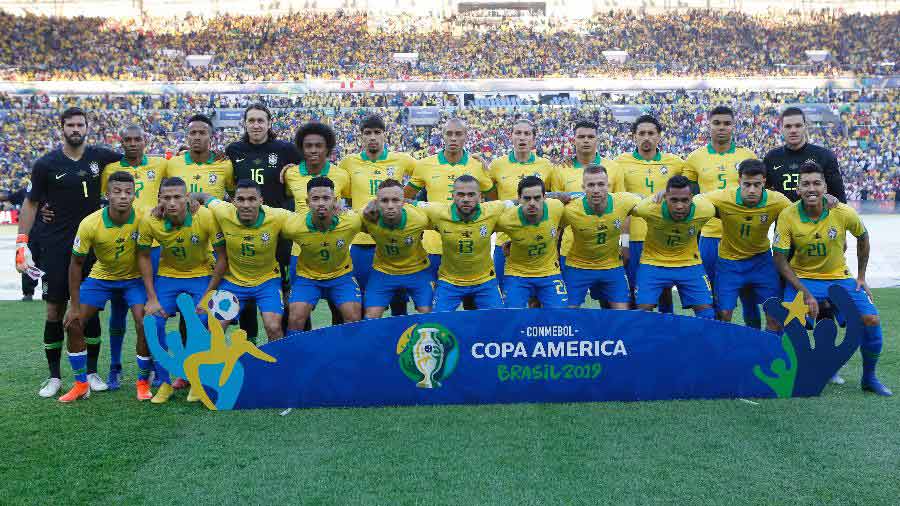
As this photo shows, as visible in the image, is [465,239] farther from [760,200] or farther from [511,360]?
[760,200]

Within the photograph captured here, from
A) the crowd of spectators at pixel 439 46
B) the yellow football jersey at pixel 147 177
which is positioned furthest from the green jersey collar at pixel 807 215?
the crowd of spectators at pixel 439 46

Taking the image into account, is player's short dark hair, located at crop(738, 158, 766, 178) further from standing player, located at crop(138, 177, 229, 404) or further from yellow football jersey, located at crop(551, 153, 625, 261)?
standing player, located at crop(138, 177, 229, 404)

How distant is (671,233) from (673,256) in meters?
0.23

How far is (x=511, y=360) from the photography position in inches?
230

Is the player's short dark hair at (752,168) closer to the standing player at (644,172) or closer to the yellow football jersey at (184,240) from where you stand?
the standing player at (644,172)

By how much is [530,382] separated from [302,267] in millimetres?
2164

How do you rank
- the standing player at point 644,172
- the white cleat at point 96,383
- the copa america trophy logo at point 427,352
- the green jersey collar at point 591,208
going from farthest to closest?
the standing player at point 644,172
the green jersey collar at point 591,208
the white cleat at point 96,383
the copa america trophy logo at point 427,352

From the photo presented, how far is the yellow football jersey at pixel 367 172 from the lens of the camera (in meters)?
7.49

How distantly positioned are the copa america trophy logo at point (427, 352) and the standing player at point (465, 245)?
0.89 meters

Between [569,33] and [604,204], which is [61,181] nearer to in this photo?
[604,204]

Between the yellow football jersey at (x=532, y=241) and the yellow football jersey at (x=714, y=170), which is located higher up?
the yellow football jersey at (x=714, y=170)

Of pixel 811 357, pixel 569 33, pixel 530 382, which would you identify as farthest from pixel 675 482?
pixel 569 33

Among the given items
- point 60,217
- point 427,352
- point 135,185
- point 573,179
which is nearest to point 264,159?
point 135,185

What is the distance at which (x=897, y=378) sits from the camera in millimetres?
6516
